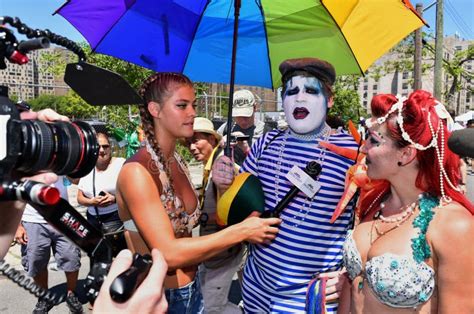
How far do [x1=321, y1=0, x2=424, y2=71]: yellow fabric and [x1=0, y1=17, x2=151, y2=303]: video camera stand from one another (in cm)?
147

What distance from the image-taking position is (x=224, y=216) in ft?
7.25

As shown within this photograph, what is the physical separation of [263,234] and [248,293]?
55 cm

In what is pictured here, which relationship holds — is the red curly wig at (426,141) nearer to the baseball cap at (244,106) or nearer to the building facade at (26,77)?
the building facade at (26,77)

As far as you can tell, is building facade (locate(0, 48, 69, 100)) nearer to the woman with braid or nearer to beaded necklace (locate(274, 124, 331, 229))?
the woman with braid

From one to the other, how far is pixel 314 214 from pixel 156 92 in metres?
1.03

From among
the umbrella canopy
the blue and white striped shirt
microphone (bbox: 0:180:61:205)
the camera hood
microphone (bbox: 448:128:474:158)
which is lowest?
the blue and white striped shirt

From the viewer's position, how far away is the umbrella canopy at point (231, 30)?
2389mm

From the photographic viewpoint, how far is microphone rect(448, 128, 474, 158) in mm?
928

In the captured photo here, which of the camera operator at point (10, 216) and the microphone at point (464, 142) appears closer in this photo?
the microphone at point (464, 142)

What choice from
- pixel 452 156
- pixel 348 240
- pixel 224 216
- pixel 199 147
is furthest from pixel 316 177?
pixel 199 147

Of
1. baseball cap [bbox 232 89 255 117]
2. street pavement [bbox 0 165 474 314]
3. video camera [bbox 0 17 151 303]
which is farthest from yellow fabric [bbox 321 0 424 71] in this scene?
street pavement [bbox 0 165 474 314]

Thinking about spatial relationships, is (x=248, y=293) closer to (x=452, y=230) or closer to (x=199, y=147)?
(x=452, y=230)

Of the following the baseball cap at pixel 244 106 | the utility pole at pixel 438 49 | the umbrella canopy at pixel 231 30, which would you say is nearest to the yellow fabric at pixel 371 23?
the umbrella canopy at pixel 231 30

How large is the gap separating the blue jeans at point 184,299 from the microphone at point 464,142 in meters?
1.47
